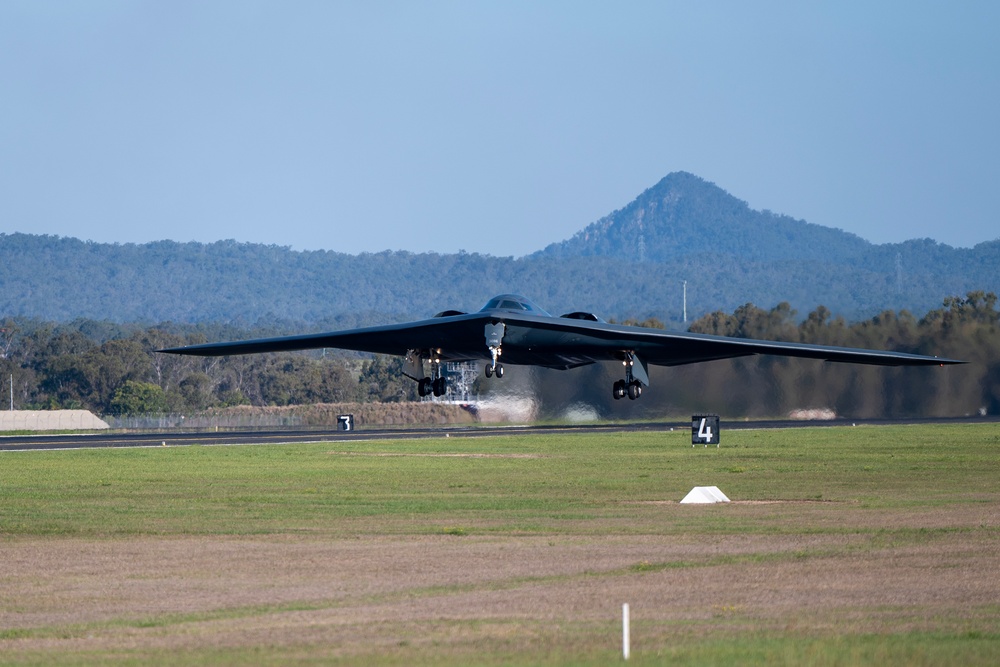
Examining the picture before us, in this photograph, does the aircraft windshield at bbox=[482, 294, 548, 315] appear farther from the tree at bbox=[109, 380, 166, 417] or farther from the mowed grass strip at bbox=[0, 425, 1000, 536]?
the tree at bbox=[109, 380, 166, 417]

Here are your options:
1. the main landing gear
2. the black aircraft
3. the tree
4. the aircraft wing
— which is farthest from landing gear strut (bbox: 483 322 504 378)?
the tree

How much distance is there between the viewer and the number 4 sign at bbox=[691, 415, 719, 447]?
1580 inches

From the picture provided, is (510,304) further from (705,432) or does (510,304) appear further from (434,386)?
(705,432)

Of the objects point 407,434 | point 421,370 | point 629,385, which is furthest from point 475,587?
point 407,434

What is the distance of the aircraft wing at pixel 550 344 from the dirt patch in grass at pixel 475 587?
1938 cm

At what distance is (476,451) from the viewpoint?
3884cm

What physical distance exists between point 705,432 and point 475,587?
89.1 feet

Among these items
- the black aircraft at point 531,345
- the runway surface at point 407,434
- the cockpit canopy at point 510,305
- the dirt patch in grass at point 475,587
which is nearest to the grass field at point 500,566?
the dirt patch in grass at point 475,587

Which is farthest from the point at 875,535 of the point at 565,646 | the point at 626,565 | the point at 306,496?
the point at 306,496

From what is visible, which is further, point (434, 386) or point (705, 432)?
point (705, 432)

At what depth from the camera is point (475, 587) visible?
14.2 meters

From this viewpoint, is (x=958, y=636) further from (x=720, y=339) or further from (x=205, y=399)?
(x=205, y=399)

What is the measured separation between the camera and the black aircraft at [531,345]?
124 ft

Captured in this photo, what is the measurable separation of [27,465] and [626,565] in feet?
75.6
